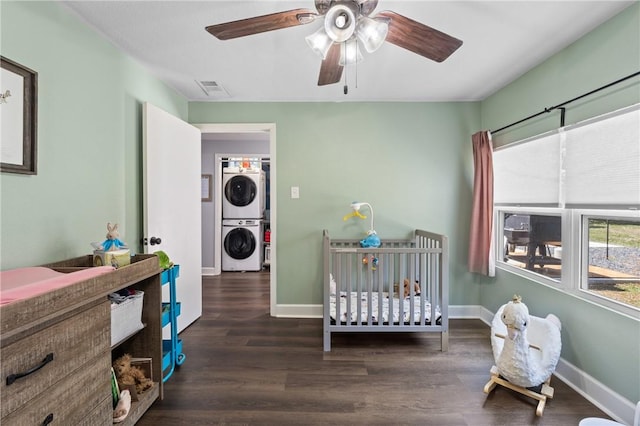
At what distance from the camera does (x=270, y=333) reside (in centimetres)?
258

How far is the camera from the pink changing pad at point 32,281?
930 millimetres

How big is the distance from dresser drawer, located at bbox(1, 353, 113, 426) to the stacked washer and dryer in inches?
145

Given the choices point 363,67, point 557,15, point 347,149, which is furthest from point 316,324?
point 557,15

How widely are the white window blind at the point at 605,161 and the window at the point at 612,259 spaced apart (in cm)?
15

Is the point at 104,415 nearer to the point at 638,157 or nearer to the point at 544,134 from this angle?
the point at 638,157

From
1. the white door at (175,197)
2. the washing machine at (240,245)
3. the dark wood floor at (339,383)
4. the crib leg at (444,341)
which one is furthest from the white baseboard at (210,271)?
the crib leg at (444,341)

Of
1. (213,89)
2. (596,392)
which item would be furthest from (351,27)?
(596,392)

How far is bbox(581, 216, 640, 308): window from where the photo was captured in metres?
1.57

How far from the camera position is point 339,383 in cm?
185

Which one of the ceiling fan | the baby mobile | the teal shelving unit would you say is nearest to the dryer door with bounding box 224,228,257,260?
the baby mobile

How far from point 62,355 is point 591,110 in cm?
288

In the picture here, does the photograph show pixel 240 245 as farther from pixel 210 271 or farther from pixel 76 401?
pixel 76 401

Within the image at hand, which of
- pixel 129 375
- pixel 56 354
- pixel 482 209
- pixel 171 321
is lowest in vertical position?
pixel 129 375

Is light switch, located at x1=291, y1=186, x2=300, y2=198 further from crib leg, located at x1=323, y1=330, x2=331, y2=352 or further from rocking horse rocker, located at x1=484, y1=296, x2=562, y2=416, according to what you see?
rocking horse rocker, located at x1=484, y1=296, x2=562, y2=416
